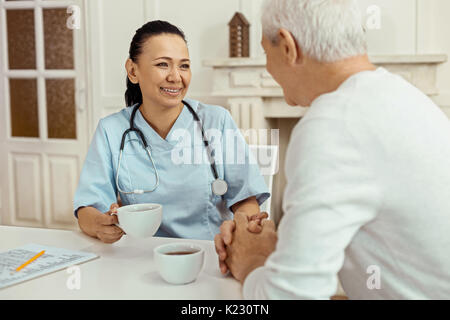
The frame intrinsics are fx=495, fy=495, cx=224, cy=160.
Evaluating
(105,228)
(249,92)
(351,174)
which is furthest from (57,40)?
(351,174)

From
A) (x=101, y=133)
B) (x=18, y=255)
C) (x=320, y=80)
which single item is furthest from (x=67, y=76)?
(x=320, y=80)

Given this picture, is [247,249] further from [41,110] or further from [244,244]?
[41,110]

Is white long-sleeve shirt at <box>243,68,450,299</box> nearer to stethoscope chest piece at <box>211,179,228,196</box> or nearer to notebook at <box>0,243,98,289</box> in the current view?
notebook at <box>0,243,98,289</box>

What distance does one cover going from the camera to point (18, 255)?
105 cm

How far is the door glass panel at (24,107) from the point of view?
367 cm

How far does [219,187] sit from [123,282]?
0.63 metres

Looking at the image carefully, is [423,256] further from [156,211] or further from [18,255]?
[18,255]

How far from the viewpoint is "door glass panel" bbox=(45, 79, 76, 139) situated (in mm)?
3609

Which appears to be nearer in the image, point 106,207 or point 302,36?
point 302,36


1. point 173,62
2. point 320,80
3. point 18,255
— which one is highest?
point 173,62

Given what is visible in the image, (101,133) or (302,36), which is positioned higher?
(302,36)

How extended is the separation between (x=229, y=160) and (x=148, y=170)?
9.7 inches

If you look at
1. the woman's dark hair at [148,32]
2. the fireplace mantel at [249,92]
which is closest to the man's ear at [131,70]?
the woman's dark hair at [148,32]

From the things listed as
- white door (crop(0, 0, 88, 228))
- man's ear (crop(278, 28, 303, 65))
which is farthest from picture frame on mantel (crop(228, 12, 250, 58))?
man's ear (crop(278, 28, 303, 65))
